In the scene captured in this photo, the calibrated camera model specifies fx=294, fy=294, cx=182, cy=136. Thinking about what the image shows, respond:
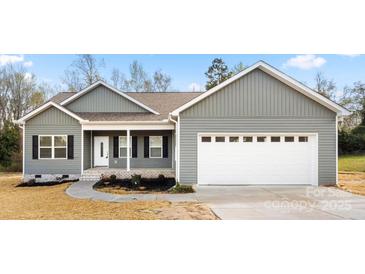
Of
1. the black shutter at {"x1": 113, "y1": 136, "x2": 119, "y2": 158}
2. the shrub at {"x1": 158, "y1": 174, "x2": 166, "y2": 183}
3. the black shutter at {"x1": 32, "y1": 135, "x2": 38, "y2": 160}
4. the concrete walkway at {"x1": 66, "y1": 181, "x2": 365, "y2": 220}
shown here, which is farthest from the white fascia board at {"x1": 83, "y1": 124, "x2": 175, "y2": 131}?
the concrete walkway at {"x1": 66, "y1": 181, "x2": 365, "y2": 220}

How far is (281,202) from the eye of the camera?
30.0ft

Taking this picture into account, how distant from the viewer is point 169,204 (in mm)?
8898

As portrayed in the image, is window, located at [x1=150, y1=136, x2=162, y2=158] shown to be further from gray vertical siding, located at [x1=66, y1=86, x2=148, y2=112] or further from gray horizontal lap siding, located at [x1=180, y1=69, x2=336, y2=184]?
gray horizontal lap siding, located at [x1=180, y1=69, x2=336, y2=184]

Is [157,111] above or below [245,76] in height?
below

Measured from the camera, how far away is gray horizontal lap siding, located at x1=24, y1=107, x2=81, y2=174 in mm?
14805

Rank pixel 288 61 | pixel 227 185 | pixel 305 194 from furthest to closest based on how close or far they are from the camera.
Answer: pixel 288 61
pixel 227 185
pixel 305 194

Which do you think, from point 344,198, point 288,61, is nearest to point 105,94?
point 288,61

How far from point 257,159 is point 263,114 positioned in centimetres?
191

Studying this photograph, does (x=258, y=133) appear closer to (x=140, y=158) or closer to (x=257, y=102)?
(x=257, y=102)

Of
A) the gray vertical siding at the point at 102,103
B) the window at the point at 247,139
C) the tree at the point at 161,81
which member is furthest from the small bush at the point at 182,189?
the tree at the point at 161,81

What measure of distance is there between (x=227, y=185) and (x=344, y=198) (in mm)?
4274

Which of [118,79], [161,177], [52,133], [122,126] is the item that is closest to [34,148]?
[52,133]

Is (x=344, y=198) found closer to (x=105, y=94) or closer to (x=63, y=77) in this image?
(x=105, y=94)

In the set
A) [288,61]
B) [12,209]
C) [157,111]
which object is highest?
[288,61]
